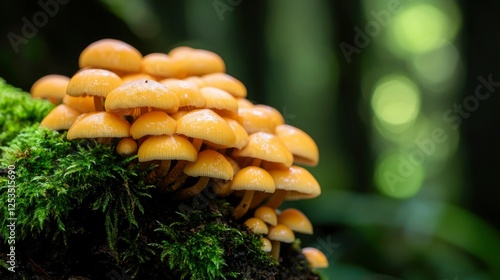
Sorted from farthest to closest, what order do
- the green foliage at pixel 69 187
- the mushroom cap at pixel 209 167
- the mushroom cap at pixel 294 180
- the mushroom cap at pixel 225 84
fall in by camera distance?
the mushroom cap at pixel 225 84 < the mushroom cap at pixel 294 180 < the mushroom cap at pixel 209 167 < the green foliage at pixel 69 187

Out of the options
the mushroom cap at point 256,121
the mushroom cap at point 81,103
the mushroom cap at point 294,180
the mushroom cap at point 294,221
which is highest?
the mushroom cap at point 256,121

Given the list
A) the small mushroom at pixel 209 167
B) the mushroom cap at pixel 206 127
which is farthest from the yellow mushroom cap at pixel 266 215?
the mushroom cap at pixel 206 127

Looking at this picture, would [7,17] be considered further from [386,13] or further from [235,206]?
[386,13]

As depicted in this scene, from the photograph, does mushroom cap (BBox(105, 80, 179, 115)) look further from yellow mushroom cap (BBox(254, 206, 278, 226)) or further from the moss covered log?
yellow mushroom cap (BBox(254, 206, 278, 226))

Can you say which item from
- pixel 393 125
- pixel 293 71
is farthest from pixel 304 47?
pixel 393 125

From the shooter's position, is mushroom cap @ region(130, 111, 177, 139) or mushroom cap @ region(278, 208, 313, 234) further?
mushroom cap @ region(278, 208, 313, 234)

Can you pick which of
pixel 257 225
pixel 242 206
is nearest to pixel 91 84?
pixel 242 206

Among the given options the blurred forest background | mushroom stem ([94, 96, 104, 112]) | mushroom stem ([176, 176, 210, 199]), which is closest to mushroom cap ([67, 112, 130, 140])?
mushroom stem ([94, 96, 104, 112])

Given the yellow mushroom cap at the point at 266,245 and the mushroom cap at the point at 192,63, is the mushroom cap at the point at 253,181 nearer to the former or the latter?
the yellow mushroom cap at the point at 266,245
